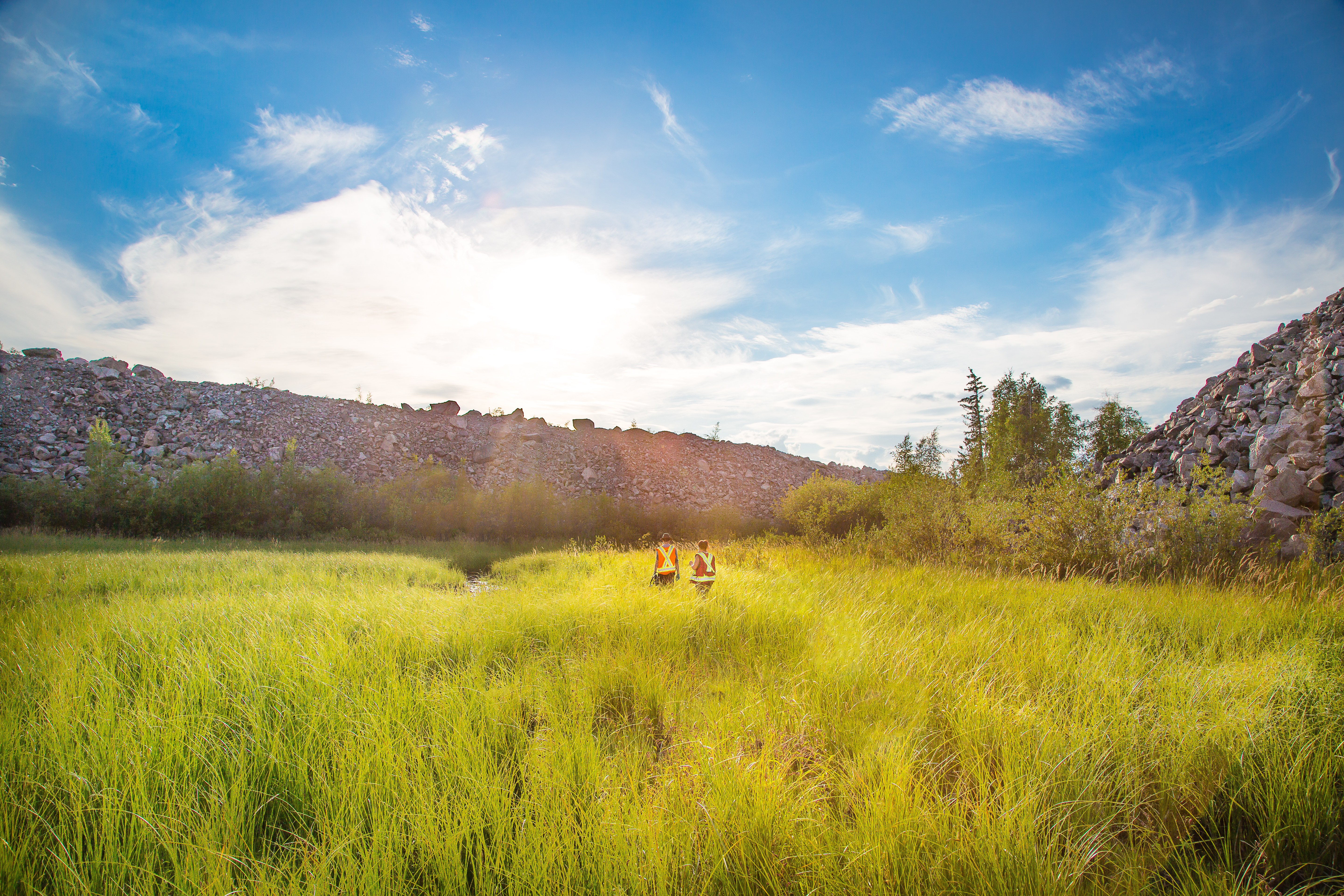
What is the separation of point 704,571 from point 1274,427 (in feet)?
42.2

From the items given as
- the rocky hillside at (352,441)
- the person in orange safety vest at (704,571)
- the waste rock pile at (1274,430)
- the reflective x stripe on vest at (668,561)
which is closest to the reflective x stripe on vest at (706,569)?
the person in orange safety vest at (704,571)

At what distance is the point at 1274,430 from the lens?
10219 mm

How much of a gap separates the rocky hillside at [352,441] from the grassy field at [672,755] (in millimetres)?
22257

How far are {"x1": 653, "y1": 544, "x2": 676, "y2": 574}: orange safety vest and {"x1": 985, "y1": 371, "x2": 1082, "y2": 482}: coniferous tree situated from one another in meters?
25.3

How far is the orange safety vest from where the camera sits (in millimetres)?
7098

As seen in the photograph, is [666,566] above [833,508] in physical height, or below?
below

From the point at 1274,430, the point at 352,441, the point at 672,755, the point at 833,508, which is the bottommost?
the point at 672,755

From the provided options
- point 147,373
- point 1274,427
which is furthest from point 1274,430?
point 147,373

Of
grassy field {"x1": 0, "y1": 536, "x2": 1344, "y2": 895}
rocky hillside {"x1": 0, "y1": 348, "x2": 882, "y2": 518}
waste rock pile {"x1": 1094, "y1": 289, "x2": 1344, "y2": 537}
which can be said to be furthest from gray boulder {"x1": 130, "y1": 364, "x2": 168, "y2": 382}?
waste rock pile {"x1": 1094, "y1": 289, "x2": 1344, "y2": 537}

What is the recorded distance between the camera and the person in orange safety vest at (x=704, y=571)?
6629mm

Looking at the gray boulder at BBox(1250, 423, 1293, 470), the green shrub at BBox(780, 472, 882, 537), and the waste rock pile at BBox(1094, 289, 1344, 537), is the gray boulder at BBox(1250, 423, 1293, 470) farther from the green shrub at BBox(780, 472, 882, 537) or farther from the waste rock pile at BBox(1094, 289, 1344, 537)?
the green shrub at BBox(780, 472, 882, 537)

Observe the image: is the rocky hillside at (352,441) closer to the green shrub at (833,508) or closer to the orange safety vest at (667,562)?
the green shrub at (833,508)

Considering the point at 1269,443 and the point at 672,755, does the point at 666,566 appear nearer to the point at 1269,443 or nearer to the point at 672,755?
the point at 672,755

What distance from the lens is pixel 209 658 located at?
12.1 feet
